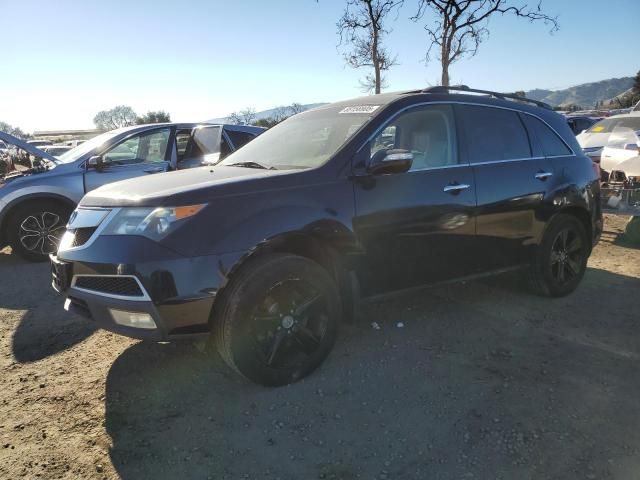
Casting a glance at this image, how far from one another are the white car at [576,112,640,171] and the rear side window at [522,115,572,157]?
15.7 ft

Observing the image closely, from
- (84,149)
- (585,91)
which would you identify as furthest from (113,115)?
(585,91)

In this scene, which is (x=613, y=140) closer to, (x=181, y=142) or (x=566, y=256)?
(x=566, y=256)

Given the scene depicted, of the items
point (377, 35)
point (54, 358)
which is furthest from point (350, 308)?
point (377, 35)

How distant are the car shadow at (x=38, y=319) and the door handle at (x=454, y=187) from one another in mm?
2909

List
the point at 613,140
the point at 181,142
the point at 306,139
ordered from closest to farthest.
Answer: the point at 306,139 < the point at 181,142 < the point at 613,140

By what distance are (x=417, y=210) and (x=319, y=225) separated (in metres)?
0.80

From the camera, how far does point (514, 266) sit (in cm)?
420

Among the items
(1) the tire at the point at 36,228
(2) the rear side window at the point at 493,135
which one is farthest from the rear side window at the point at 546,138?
(1) the tire at the point at 36,228

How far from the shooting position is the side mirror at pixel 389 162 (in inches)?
121

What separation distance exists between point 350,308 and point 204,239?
3.77ft

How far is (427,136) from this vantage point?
3.71 meters

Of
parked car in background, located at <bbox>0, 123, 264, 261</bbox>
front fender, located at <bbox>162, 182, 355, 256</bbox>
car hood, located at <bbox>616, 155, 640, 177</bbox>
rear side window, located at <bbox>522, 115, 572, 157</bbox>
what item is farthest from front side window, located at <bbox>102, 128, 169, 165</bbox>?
car hood, located at <bbox>616, 155, 640, 177</bbox>

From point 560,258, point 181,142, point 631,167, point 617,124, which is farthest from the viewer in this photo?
point 617,124

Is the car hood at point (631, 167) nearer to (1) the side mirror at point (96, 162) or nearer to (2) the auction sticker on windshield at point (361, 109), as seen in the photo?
(2) the auction sticker on windshield at point (361, 109)
